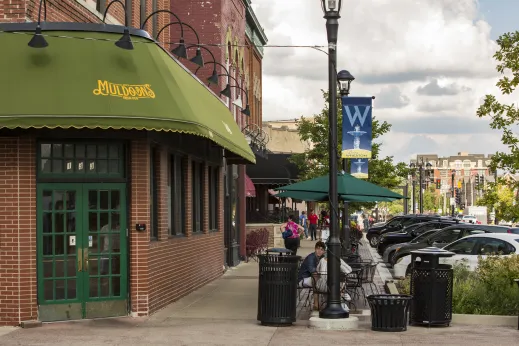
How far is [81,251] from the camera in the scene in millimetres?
15641

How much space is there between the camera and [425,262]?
51.2ft

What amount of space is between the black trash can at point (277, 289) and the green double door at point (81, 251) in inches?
95.6

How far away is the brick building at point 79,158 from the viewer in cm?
1457

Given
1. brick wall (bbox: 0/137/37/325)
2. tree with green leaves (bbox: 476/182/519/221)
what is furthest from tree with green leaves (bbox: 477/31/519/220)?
brick wall (bbox: 0/137/37/325)

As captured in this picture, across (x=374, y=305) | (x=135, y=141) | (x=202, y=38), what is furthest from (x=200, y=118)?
(x=202, y=38)

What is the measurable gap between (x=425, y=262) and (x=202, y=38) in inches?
629

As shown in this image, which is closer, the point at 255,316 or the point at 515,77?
the point at 255,316

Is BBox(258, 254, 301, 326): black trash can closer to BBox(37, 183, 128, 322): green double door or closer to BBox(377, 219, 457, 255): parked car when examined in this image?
BBox(37, 183, 128, 322): green double door

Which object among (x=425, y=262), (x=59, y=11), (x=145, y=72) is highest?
(x=59, y=11)

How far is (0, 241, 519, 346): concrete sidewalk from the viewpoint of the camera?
531 inches

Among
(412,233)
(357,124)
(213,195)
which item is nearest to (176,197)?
(357,124)

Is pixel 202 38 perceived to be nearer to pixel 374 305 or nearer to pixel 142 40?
pixel 142 40

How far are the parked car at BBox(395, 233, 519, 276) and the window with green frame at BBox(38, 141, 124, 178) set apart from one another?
813 cm

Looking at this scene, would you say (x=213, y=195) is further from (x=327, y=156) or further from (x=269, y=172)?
(x=327, y=156)
